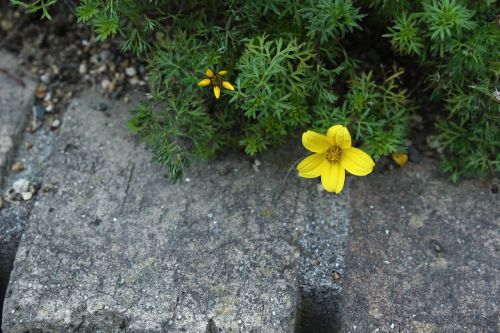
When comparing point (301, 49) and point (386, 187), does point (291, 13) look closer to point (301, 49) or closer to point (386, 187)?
point (301, 49)

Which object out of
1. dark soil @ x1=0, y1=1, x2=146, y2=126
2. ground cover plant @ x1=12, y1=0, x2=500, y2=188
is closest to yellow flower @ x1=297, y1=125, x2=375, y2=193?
ground cover plant @ x1=12, y1=0, x2=500, y2=188

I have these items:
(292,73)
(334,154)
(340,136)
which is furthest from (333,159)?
(292,73)

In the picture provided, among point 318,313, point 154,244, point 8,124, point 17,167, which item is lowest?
point 318,313

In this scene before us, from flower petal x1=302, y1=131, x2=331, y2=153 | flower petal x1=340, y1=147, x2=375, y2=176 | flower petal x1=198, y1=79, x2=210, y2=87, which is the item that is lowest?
flower petal x1=340, y1=147, x2=375, y2=176

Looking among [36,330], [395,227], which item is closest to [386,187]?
[395,227]

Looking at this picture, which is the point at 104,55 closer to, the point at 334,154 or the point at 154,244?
the point at 154,244

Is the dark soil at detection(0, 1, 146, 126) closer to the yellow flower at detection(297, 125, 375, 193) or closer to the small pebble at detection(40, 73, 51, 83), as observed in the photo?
the small pebble at detection(40, 73, 51, 83)

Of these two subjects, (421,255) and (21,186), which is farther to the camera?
(21,186)
